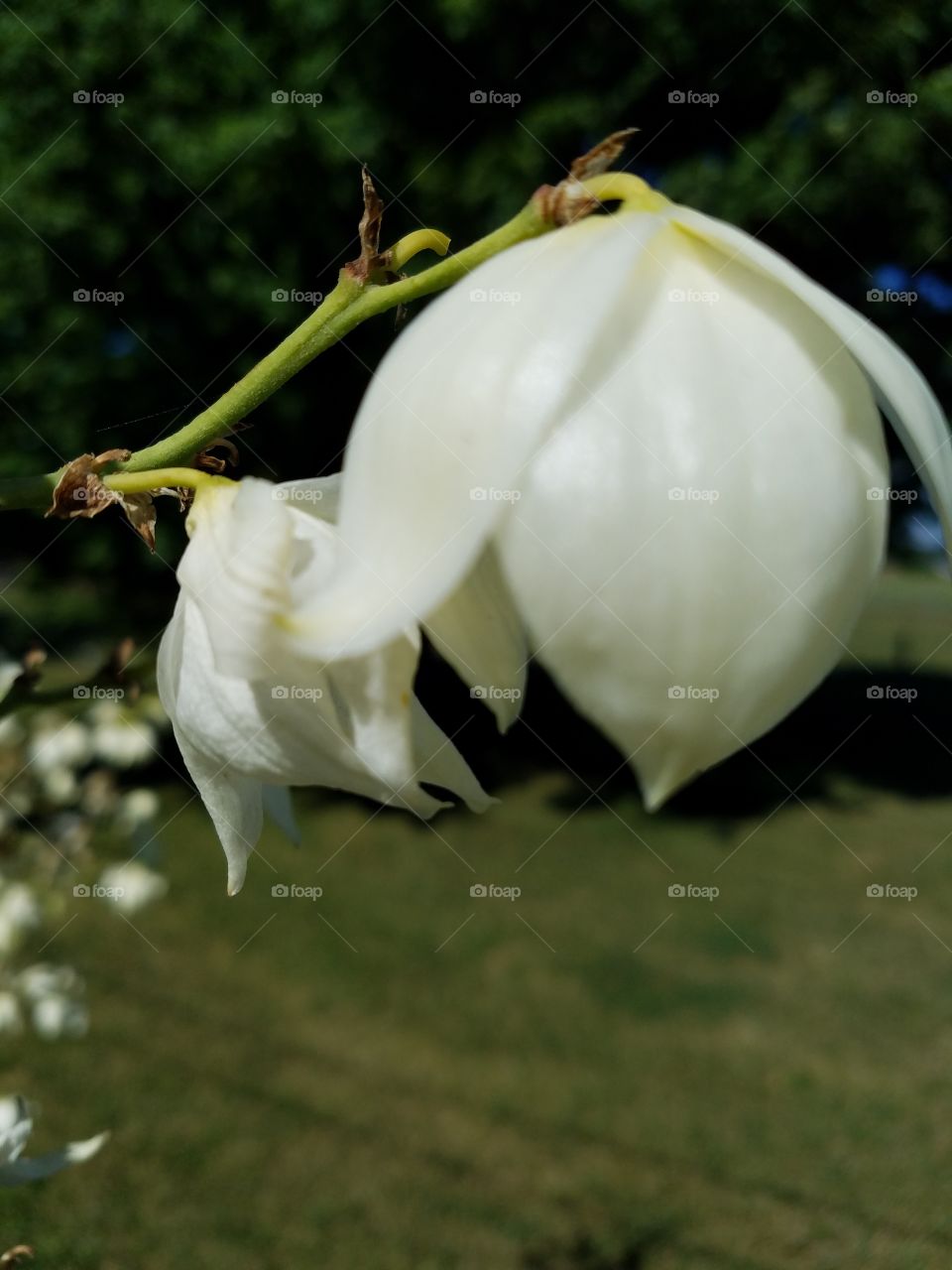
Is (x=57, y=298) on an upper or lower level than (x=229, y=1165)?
upper

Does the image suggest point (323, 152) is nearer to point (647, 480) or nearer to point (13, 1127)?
point (13, 1127)

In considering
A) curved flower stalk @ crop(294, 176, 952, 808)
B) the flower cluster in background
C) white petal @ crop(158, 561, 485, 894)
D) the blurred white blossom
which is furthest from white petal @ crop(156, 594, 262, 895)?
the blurred white blossom

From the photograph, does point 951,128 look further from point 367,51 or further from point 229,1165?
point 229,1165

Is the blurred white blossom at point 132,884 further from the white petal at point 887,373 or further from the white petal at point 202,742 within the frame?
the white petal at point 887,373

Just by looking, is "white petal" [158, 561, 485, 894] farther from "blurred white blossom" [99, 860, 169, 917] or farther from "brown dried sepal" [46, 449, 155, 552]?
"blurred white blossom" [99, 860, 169, 917]

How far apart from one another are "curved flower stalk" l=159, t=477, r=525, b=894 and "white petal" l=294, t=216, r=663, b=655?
20mm

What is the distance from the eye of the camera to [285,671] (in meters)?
0.42

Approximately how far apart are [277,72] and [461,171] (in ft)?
2.50

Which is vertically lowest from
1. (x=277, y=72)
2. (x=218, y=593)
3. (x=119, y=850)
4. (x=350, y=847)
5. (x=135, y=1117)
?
(x=350, y=847)

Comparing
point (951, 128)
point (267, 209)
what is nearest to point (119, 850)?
point (267, 209)

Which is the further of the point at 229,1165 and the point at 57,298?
the point at 57,298

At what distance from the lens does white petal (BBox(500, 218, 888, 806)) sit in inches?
13.4

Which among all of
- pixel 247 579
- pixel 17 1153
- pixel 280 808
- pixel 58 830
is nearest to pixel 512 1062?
pixel 58 830

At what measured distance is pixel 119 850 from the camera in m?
4.25
